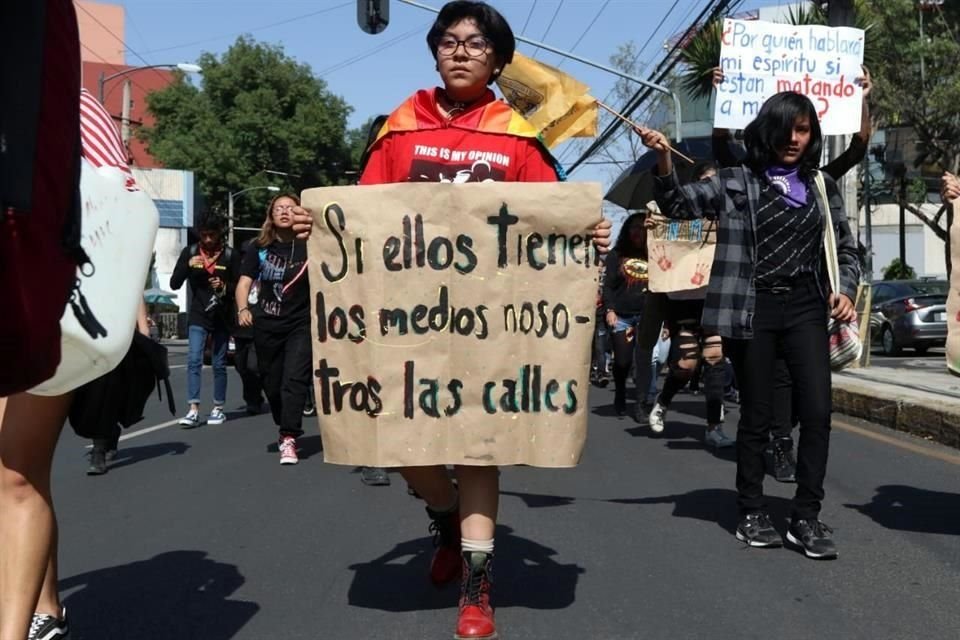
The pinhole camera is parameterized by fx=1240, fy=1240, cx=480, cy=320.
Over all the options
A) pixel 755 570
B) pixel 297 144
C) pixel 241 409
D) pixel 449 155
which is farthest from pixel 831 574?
pixel 297 144

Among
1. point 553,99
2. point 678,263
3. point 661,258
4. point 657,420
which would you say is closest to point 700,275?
point 678,263

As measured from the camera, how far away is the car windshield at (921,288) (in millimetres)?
24458

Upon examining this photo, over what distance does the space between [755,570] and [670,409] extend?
6.86m

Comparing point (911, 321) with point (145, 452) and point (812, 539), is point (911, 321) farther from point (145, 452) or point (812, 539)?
point (812, 539)

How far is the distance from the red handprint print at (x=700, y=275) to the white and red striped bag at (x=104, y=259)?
5940 mm

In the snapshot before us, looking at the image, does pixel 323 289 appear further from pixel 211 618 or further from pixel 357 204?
pixel 211 618

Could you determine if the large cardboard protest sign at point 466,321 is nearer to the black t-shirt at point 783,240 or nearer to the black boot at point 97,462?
the black t-shirt at point 783,240

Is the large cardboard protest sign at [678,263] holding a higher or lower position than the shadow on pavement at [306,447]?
higher

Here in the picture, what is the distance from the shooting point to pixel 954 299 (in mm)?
4984

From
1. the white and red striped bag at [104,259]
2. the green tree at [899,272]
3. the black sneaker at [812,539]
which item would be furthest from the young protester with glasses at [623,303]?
the green tree at [899,272]

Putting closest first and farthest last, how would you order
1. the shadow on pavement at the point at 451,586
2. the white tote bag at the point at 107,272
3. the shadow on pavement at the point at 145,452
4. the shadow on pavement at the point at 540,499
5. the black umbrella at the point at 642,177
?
1. the white tote bag at the point at 107,272
2. the shadow on pavement at the point at 451,586
3. the shadow on pavement at the point at 540,499
4. the shadow on pavement at the point at 145,452
5. the black umbrella at the point at 642,177

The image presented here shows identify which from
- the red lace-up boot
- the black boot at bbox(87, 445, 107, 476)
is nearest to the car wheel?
the black boot at bbox(87, 445, 107, 476)

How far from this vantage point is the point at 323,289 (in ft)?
13.1

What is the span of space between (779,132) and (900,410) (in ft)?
17.0
